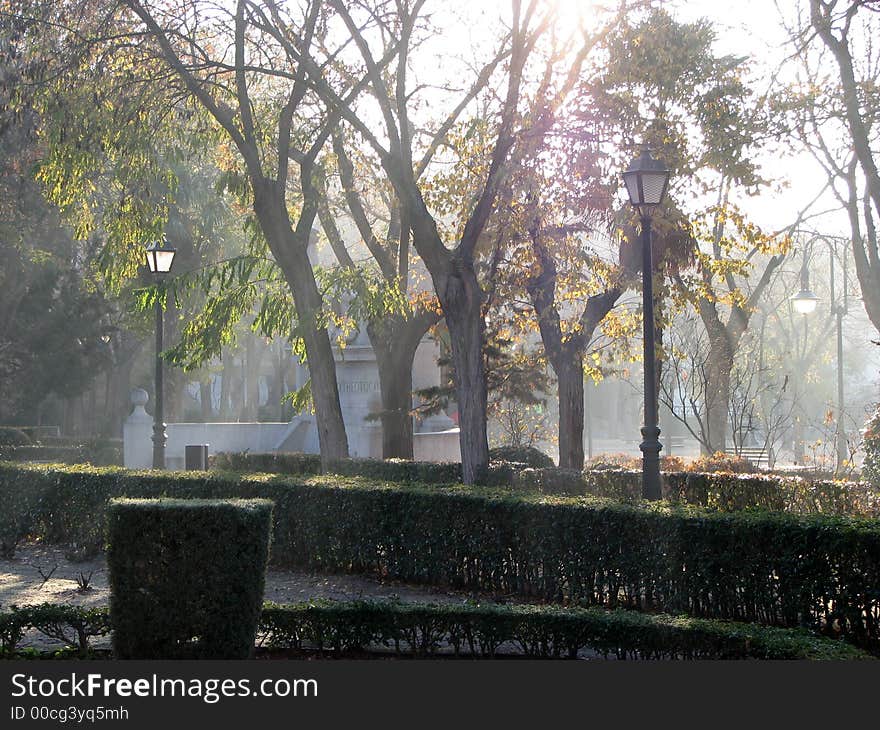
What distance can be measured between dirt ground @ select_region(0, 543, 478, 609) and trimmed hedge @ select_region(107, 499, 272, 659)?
3.45 meters

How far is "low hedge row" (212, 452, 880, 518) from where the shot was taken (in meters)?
15.4

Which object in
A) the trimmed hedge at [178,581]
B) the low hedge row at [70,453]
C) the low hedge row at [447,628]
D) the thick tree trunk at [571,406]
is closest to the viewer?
the trimmed hedge at [178,581]

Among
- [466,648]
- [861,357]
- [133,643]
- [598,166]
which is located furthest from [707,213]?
[861,357]

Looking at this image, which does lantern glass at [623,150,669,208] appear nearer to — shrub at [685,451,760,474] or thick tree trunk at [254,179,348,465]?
thick tree trunk at [254,179,348,465]

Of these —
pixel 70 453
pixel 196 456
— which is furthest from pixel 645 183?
pixel 70 453

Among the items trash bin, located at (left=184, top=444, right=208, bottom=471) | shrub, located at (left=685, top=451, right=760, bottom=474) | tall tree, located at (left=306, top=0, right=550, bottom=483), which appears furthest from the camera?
trash bin, located at (left=184, top=444, right=208, bottom=471)

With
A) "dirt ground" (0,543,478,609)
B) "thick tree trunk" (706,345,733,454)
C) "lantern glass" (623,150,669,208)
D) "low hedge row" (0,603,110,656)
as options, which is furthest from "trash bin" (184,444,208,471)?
"low hedge row" (0,603,110,656)

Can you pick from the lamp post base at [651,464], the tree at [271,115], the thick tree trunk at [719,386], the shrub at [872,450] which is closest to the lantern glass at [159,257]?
the tree at [271,115]

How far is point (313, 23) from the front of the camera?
16.4 m

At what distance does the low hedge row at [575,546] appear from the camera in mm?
8133

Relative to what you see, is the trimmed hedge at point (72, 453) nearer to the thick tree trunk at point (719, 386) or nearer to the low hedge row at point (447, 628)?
the thick tree trunk at point (719, 386)

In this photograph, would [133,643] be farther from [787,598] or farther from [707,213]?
[707,213]

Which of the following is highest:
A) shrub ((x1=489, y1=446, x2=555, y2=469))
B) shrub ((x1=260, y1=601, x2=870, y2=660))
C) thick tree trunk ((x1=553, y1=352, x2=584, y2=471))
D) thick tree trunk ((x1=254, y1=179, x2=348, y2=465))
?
thick tree trunk ((x1=254, y1=179, x2=348, y2=465))

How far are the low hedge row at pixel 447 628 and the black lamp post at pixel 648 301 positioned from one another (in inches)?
152
